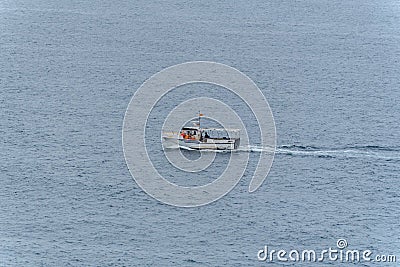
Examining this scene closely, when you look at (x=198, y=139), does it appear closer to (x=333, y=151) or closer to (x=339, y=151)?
(x=333, y=151)

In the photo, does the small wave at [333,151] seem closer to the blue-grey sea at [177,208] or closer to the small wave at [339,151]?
the small wave at [339,151]

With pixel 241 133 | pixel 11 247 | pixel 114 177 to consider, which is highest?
pixel 241 133

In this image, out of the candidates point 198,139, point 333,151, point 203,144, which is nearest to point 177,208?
point 203,144

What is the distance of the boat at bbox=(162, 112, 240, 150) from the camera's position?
172 m

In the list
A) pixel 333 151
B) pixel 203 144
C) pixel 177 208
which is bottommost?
pixel 177 208

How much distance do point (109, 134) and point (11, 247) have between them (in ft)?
164

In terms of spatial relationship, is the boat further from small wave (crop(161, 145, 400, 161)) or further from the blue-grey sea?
the blue-grey sea

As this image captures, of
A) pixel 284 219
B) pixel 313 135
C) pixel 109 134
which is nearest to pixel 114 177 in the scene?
pixel 109 134

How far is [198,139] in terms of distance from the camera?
17575 cm

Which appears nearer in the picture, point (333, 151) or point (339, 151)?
point (333, 151)

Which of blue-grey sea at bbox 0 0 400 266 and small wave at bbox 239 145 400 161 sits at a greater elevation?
small wave at bbox 239 145 400 161

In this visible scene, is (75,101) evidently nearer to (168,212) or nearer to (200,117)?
(200,117)

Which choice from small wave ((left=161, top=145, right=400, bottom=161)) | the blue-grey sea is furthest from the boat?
the blue-grey sea

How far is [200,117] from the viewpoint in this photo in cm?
18850
